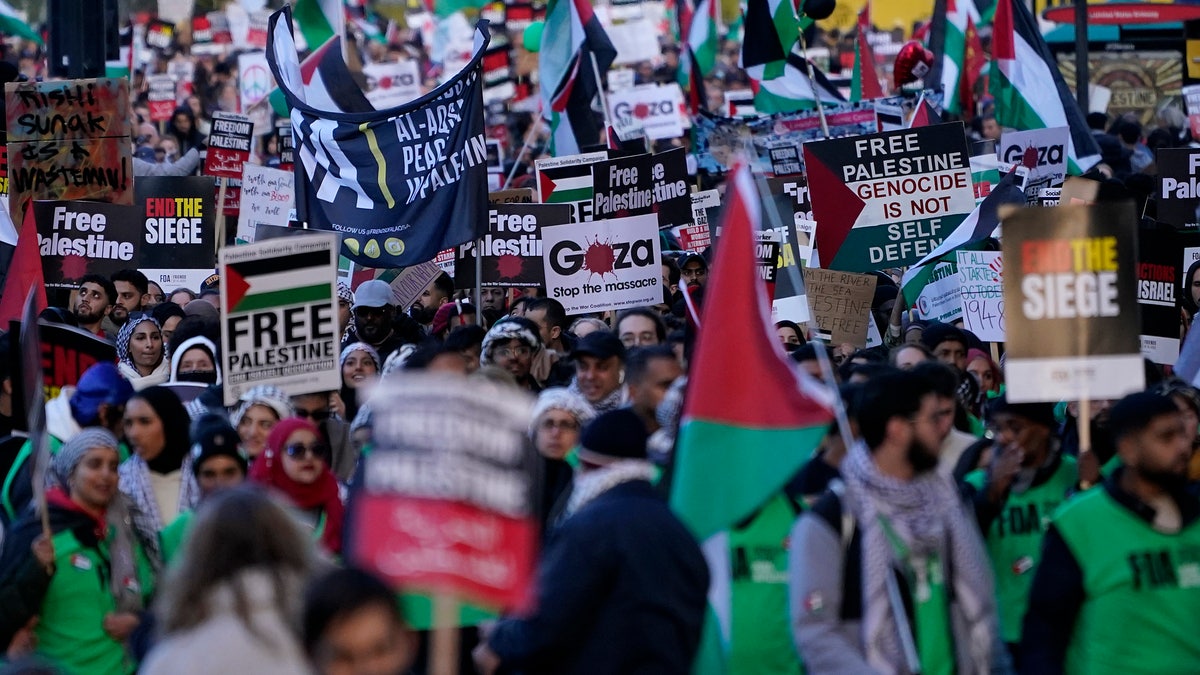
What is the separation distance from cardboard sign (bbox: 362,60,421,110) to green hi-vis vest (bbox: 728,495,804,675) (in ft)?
63.9

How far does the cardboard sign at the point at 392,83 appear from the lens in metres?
25.2

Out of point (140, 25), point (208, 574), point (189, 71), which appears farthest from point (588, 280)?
point (140, 25)

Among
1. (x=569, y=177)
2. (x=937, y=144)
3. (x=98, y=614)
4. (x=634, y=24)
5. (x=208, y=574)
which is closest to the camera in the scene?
(x=208, y=574)

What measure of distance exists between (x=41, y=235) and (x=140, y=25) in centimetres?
2697

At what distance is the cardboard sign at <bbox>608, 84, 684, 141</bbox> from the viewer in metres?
22.8

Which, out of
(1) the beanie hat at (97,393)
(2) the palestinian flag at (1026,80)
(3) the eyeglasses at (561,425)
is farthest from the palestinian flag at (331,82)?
(2) the palestinian flag at (1026,80)

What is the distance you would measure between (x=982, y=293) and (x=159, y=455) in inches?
227

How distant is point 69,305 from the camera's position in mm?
13867

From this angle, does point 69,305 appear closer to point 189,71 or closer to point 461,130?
point 461,130

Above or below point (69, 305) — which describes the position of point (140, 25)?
above

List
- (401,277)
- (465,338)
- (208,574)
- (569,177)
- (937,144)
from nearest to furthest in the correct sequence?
→ (208,574) < (465,338) < (937,144) < (401,277) < (569,177)

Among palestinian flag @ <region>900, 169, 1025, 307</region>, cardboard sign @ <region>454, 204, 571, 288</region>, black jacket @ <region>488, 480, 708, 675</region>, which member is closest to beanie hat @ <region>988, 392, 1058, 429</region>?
black jacket @ <region>488, 480, 708, 675</region>

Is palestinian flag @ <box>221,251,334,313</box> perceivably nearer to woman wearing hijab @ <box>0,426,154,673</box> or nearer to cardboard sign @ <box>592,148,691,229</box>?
woman wearing hijab @ <box>0,426,154,673</box>

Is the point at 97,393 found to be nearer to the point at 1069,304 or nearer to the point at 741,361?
the point at 741,361
